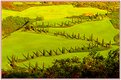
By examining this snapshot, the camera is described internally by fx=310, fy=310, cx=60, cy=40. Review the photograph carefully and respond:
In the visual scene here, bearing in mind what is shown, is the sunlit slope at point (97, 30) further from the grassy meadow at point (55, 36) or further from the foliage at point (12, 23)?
the foliage at point (12, 23)

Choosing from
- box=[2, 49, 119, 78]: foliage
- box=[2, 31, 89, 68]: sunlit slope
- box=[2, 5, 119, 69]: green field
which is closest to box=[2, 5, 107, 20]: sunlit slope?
box=[2, 5, 119, 69]: green field

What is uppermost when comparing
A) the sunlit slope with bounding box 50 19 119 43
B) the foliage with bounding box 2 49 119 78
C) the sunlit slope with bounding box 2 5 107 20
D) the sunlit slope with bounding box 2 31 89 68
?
the sunlit slope with bounding box 2 5 107 20

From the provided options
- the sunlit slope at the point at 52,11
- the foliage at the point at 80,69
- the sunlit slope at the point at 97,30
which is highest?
the sunlit slope at the point at 52,11

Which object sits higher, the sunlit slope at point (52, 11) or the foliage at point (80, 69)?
the sunlit slope at point (52, 11)

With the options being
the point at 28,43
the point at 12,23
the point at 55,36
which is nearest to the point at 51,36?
the point at 55,36

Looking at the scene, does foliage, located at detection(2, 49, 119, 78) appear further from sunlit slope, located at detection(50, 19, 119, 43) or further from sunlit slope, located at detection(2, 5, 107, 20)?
sunlit slope, located at detection(2, 5, 107, 20)

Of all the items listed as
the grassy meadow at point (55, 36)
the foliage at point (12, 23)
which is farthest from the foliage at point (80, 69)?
the foliage at point (12, 23)

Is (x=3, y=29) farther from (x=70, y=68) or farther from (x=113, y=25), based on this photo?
(x=113, y=25)

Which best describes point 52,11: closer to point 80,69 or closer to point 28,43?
point 28,43
